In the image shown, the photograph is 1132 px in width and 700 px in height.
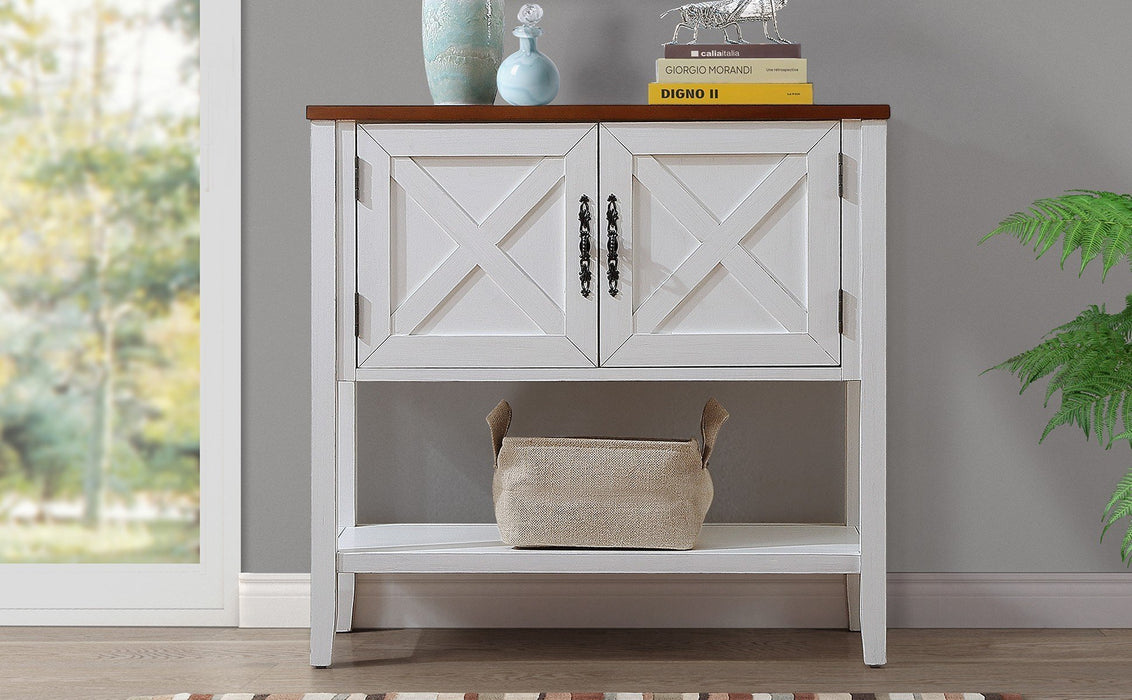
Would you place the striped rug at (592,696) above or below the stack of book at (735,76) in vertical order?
below

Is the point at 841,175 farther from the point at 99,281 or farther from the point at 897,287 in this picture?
the point at 99,281

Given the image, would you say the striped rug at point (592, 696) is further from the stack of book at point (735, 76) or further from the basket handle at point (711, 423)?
the stack of book at point (735, 76)

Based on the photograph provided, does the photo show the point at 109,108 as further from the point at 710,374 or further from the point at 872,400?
the point at 872,400

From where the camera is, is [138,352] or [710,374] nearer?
[710,374]

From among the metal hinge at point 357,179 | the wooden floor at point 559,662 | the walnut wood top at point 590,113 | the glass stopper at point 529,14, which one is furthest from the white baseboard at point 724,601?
the glass stopper at point 529,14

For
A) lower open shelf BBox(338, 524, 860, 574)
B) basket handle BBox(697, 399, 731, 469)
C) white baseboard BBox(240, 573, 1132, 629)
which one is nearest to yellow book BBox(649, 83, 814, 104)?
basket handle BBox(697, 399, 731, 469)

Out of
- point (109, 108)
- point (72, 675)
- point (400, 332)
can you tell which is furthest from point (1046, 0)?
point (72, 675)

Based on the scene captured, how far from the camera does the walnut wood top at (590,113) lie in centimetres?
156

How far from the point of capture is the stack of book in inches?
64.2

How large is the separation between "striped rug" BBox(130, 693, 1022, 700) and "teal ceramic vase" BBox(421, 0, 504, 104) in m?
1.01

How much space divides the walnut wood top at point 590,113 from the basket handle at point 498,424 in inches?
19.9

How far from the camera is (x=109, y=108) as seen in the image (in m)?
2.03

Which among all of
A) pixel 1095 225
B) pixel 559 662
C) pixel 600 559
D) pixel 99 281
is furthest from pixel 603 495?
pixel 99 281

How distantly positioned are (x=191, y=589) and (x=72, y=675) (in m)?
0.35
